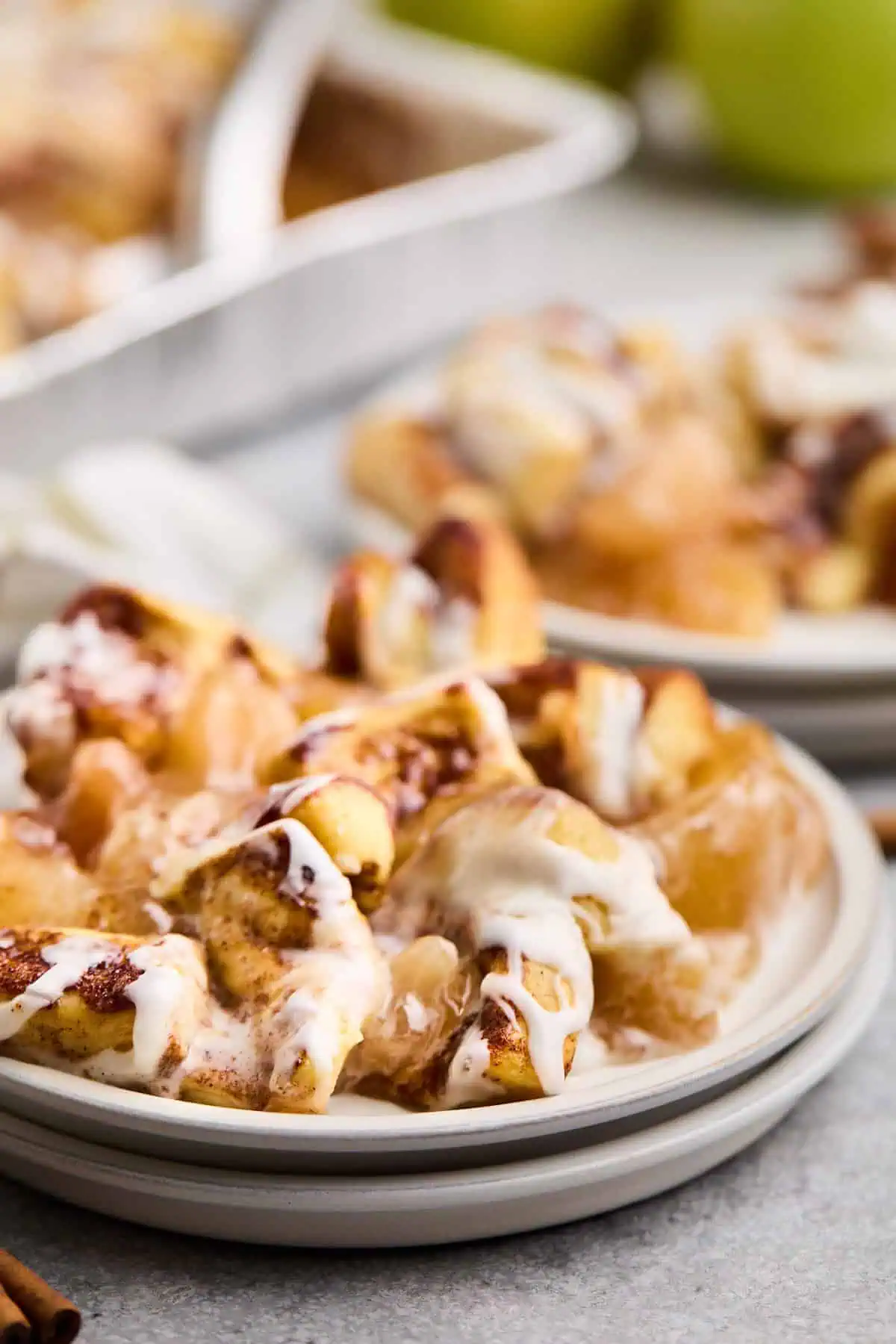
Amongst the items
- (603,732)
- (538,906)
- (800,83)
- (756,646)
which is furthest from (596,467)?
(800,83)

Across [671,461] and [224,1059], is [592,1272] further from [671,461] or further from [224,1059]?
[671,461]

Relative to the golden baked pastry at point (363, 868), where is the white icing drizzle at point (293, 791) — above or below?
above

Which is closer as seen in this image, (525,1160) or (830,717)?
(525,1160)

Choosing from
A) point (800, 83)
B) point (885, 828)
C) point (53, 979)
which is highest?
point (53, 979)

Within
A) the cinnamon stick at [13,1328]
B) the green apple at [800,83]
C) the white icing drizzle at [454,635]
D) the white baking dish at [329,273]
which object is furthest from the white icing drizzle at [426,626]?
the green apple at [800,83]

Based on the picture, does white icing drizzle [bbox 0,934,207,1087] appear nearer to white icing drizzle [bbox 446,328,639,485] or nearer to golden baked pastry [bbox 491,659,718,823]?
golden baked pastry [bbox 491,659,718,823]

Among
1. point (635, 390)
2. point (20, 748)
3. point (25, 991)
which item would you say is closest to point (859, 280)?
point (635, 390)

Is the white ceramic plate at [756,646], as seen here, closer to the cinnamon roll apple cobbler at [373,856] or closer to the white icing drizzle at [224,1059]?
the cinnamon roll apple cobbler at [373,856]
